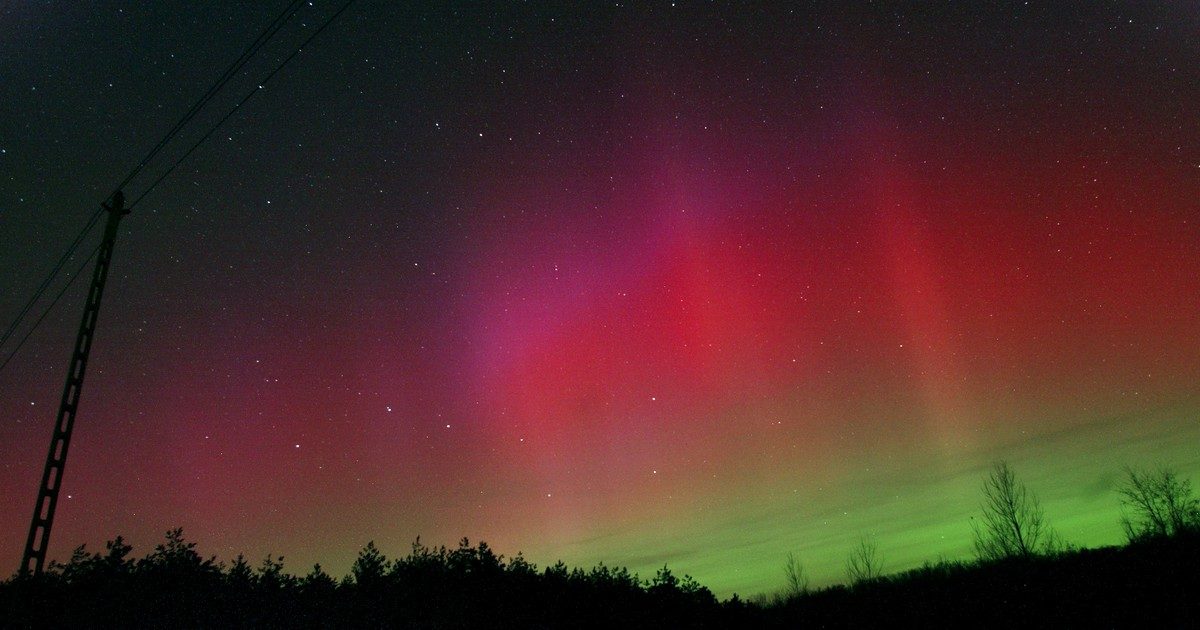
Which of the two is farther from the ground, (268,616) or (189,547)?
(189,547)

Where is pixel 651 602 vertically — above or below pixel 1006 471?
below

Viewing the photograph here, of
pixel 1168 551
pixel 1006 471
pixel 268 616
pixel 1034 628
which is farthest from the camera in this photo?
pixel 1006 471

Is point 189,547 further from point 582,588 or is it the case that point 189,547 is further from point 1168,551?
point 1168,551

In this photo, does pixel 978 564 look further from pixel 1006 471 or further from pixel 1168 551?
pixel 1006 471

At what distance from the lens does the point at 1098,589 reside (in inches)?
707

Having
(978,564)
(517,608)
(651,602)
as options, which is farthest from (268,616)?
(978,564)

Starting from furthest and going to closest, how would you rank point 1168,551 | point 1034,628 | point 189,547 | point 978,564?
point 978,564 < point 1168,551 < point 1034,628 < point 189,547

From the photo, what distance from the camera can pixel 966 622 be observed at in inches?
656

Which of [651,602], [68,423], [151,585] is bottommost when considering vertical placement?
[651,602]

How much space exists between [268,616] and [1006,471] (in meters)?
55.9

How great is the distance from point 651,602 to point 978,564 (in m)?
19.3

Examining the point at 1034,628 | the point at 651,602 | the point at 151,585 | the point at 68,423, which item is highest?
the point at 68,423

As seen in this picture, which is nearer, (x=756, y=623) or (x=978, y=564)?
(x=756, y=623)

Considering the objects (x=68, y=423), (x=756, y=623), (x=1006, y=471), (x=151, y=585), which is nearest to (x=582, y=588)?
→ (x=756, y=623)
